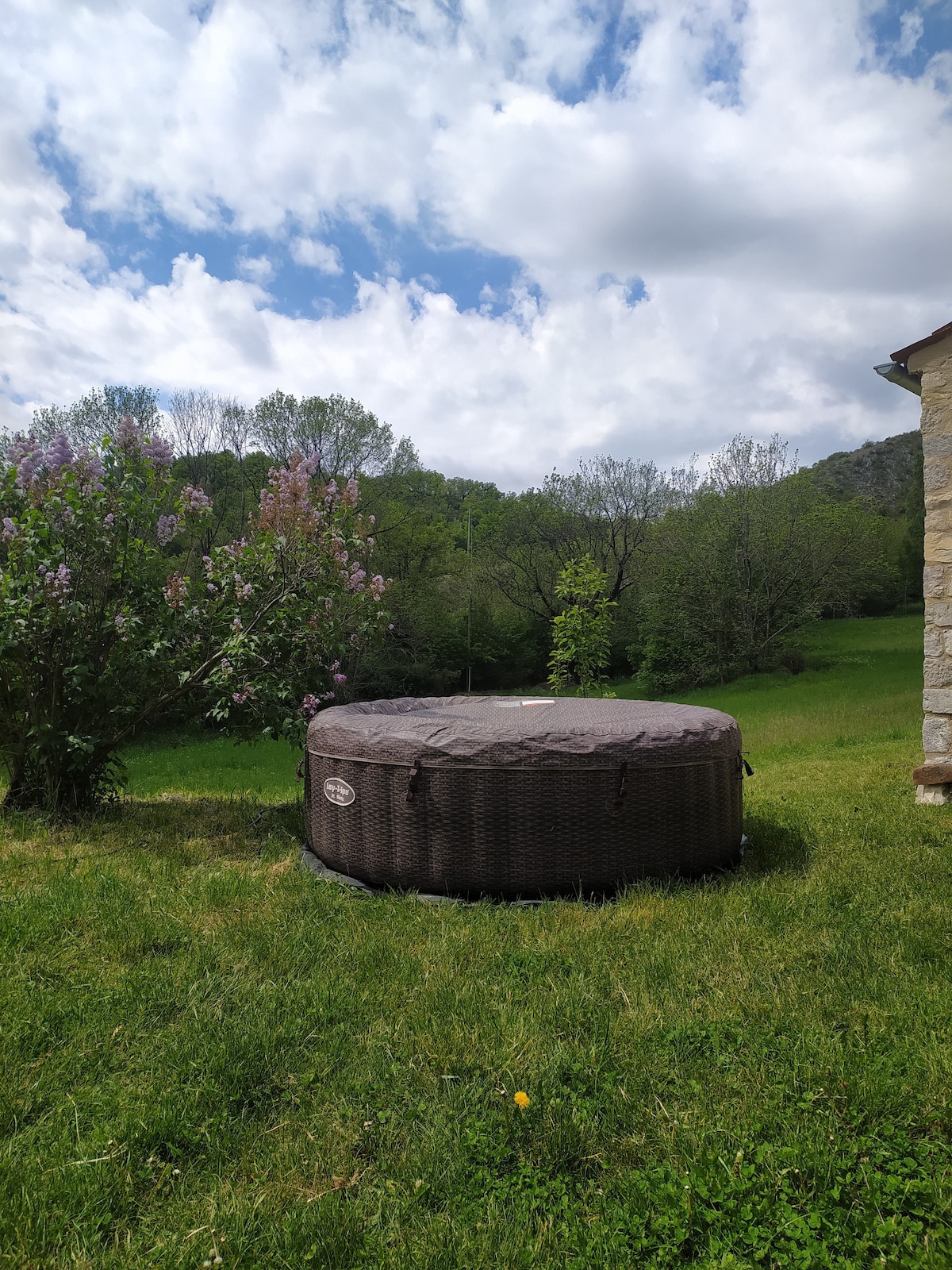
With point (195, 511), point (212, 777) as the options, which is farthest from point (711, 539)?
point (195, 511)

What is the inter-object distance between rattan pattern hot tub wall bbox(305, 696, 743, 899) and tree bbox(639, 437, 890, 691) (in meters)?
21.9

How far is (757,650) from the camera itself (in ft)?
81.4

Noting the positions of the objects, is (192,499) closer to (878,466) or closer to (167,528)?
(167,528)

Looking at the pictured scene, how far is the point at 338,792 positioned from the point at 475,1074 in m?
2.10

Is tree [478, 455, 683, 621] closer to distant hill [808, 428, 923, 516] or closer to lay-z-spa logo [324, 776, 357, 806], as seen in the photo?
lay-z-spa logo [324, 776, 357, 806]

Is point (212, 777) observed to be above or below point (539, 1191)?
below

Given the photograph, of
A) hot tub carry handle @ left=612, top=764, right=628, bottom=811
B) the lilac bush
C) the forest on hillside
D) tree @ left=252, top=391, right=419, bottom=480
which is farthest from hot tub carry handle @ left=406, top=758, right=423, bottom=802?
tree @ left=252, top=391, right=419, bottom=480

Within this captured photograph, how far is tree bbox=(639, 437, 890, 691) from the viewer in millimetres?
25109

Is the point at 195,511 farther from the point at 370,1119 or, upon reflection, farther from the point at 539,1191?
the point at 539,1191

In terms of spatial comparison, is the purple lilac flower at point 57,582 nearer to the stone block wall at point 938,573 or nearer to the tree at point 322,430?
the stone block wall at point 938,573

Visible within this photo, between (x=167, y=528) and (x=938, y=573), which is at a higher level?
(x=167, y=528)

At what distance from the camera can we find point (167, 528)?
5.62m

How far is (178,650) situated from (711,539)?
22545 mm

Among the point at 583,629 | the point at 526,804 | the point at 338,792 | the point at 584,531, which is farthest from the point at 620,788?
the point at 584,531
